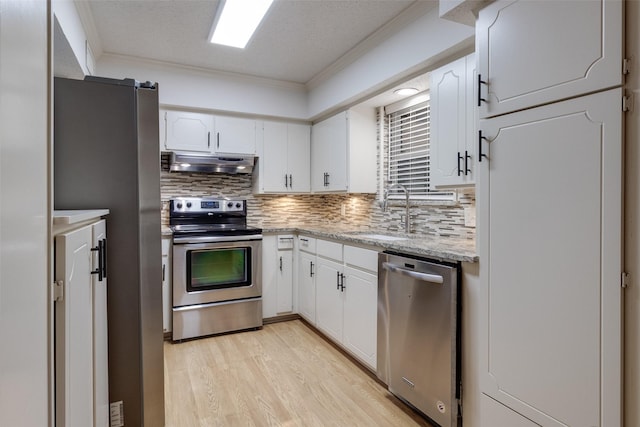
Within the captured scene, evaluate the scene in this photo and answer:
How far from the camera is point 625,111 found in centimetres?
115

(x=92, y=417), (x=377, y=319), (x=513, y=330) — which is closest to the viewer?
(x=92, y=417)

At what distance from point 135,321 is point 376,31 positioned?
2.48 metres

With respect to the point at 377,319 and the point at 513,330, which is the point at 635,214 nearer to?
the point at 513,330

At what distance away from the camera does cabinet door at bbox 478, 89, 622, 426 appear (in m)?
1.19

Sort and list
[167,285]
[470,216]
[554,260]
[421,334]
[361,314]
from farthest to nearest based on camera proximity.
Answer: [167,285] < [361,314] < [470,216] < [421,334] < [554,260]

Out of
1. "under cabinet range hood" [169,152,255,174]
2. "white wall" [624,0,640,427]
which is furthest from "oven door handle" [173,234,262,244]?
"white wall" [624,0,640,427]

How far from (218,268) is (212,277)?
0.32 ft

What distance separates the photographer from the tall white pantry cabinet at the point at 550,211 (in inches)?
46.8

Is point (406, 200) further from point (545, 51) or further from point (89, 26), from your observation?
point (89, 26)

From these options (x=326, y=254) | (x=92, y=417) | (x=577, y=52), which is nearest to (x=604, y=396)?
(x=577, y=52)

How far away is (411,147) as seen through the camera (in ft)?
10.3

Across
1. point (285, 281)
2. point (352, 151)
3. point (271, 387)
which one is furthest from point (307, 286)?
point (352, 151)

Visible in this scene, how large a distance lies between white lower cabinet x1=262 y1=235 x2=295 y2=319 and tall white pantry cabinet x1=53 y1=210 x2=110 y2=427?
6.94 ft
